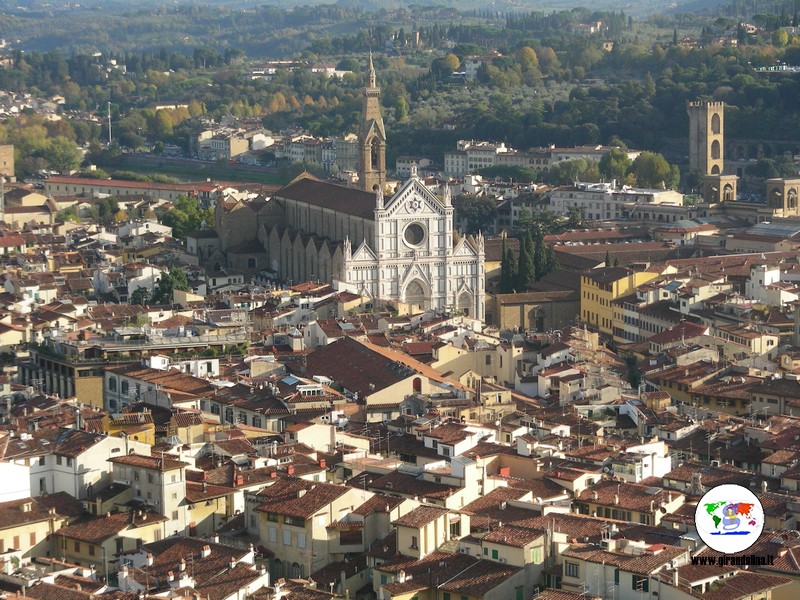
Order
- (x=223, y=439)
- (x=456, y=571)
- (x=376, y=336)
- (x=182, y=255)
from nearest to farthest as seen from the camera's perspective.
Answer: (x=456, y=571) < (x=223, y=439) < (x=376, y=336) < (x=182, y=255)

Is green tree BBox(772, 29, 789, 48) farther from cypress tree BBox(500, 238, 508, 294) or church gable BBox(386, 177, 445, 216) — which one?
church gable BBox(386, 177, 445, 216)

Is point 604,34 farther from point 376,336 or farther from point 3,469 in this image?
point 3,469

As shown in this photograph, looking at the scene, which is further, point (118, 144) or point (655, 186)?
point (118, 144)

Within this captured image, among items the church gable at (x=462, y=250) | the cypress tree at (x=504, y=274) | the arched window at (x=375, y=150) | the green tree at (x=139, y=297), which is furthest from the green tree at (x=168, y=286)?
the arched window at (x=375, y=150)

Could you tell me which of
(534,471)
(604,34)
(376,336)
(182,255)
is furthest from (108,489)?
(604,34)

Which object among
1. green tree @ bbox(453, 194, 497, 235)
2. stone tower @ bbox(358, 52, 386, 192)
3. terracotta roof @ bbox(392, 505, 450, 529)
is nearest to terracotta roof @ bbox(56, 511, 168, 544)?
terracotta roof @ bbox(392, 505, 450, 529)
